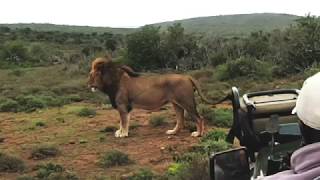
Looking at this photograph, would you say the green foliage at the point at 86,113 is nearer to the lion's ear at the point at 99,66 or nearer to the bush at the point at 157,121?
the bush at the point at 157,121

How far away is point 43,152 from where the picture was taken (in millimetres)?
10766

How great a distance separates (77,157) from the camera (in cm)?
1059

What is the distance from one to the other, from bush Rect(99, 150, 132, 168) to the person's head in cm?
783

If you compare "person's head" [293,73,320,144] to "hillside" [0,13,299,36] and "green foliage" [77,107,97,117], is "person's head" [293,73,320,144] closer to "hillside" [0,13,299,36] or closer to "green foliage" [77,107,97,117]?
"green foliage" [77,107,97,117]

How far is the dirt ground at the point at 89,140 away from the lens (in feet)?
32.0

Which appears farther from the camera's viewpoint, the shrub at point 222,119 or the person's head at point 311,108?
the shrub at point 222,119

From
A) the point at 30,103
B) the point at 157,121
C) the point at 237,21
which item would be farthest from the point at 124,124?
the point at 237,21

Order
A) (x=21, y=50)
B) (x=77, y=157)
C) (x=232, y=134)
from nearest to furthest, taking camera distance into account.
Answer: (x=232, y=134)
(x=77, y=157)
(x=21, y=50)

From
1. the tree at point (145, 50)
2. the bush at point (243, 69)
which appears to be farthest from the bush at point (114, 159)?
the tree at point (145, 50)

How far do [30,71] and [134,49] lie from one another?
811 cm

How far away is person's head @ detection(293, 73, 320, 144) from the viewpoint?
1876 mm

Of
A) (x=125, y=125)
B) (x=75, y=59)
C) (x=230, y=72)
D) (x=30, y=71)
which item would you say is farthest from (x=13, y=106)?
(x=75, y=59)

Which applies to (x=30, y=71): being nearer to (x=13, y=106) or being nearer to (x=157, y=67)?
(x=157, y=67)

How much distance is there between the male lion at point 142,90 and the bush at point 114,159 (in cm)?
211
